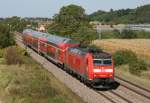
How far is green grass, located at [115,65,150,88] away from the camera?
3289 centimetres

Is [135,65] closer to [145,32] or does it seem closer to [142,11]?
[145,32]

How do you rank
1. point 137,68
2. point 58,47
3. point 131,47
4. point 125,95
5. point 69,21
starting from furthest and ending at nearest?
point 69,21, point 131,47, point 58,47, point 137,68, point 125,95

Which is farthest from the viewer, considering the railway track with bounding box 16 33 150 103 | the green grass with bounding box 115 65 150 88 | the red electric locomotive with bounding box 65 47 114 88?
the green grass with bounding box 115 65 150 88

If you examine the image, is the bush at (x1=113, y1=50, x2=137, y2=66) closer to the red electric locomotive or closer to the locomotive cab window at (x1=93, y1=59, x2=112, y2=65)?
the red electric locomotive

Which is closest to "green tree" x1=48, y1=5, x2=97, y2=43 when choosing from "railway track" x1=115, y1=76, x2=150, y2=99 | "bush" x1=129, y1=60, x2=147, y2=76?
"bush" x1=129, y1=60, x2=147, y2=76

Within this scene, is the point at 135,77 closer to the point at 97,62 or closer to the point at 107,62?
the point at 107,62

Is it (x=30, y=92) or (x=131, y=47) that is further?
(x=131, y=47)

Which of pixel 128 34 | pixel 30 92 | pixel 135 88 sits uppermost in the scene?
pixel 30 92

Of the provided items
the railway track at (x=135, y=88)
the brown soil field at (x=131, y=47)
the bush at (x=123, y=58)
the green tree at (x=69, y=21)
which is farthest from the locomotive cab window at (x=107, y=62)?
the green tree at (x=69, y=21)

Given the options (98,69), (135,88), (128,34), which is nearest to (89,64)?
(98,69)

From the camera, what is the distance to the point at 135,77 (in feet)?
118

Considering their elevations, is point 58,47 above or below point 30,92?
above

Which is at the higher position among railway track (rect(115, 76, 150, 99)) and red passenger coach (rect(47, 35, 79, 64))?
red passenger coach (rect(47, 35, 79, 64))

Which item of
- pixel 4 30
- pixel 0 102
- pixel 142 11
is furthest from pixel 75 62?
pixel 142 11
